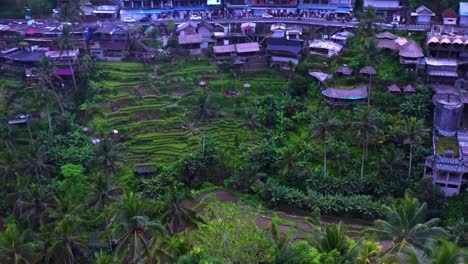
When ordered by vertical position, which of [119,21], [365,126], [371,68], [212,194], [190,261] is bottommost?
[212,194]

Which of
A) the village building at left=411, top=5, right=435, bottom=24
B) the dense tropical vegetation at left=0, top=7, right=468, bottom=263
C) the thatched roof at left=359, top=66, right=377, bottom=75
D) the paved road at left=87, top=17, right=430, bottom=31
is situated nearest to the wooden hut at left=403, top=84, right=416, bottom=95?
the dense tropical vegetation at left=0, top=7, right=468, bottom=263

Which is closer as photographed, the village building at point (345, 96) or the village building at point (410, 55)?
the village building at point (345, 96)

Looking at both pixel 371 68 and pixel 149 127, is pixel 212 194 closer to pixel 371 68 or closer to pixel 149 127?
pixel 149 127

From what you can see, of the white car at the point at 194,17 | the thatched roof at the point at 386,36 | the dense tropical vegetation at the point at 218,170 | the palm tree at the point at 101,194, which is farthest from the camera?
the white car at the point at 194,17

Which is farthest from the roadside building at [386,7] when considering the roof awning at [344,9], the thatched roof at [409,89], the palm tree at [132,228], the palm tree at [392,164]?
the palm tree at [132,228]

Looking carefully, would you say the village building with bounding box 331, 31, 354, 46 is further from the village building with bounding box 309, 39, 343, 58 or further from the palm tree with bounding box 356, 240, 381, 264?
the palm tree with bounding box 356, 240, 381, 264

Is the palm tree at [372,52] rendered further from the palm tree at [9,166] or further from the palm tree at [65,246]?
the palm tree at [9,166]

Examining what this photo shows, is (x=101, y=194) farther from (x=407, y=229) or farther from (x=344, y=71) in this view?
(x=344, y=71)

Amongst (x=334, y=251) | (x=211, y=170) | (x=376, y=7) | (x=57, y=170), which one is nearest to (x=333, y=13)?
(x=376, y=7)
